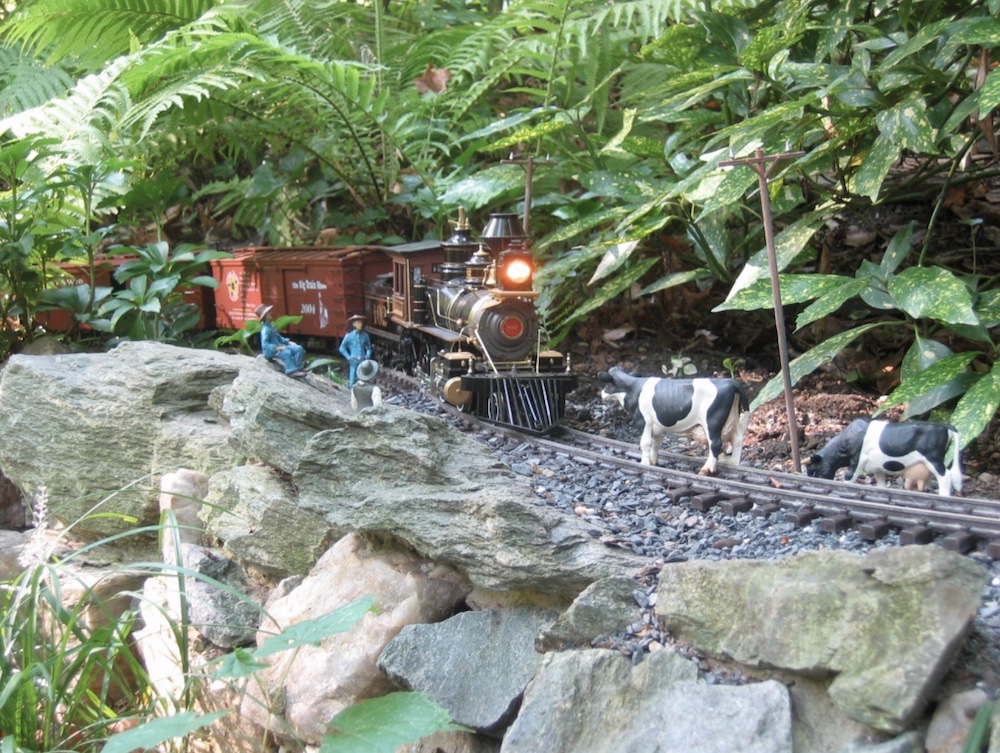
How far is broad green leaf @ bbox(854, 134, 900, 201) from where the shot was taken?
3.82 meters

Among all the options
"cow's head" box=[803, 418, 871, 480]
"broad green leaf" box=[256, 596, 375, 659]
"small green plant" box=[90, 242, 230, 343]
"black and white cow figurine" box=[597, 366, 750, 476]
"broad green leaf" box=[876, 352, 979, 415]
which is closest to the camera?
"broad green leaf" box=[256, 596, 375, 659]

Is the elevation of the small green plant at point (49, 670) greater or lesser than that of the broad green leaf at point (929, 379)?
lesser

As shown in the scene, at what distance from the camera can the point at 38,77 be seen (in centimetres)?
706

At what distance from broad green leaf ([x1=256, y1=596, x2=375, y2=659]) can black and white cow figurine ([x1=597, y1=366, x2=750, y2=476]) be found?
1.68 metres

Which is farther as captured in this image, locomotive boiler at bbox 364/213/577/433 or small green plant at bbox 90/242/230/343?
small green plant at bbox 90/242/230/343

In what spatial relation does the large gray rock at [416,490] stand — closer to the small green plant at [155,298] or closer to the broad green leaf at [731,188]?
the broad green leaf at [731,188]

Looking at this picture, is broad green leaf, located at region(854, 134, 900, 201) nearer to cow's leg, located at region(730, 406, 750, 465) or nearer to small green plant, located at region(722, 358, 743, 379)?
cow's leg, located at region(730, 406, 750, 465)

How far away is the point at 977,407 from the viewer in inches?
128

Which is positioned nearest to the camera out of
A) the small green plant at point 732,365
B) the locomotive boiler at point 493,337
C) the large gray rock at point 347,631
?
the large gray rock at point 347,631

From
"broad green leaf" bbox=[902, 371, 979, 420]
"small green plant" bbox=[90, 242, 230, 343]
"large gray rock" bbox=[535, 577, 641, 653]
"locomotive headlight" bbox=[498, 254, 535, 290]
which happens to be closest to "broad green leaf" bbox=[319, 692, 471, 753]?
"large gray rock" bbox=[535, 577, 641, 653]

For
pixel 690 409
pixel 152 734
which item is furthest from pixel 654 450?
pixel 152 734

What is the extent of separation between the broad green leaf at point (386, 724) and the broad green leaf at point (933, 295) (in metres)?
2.37

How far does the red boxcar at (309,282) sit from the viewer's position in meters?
6.26

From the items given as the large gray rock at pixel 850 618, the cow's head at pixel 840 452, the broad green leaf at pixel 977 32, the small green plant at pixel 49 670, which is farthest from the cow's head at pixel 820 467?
the small green plant at pixel 49 670
